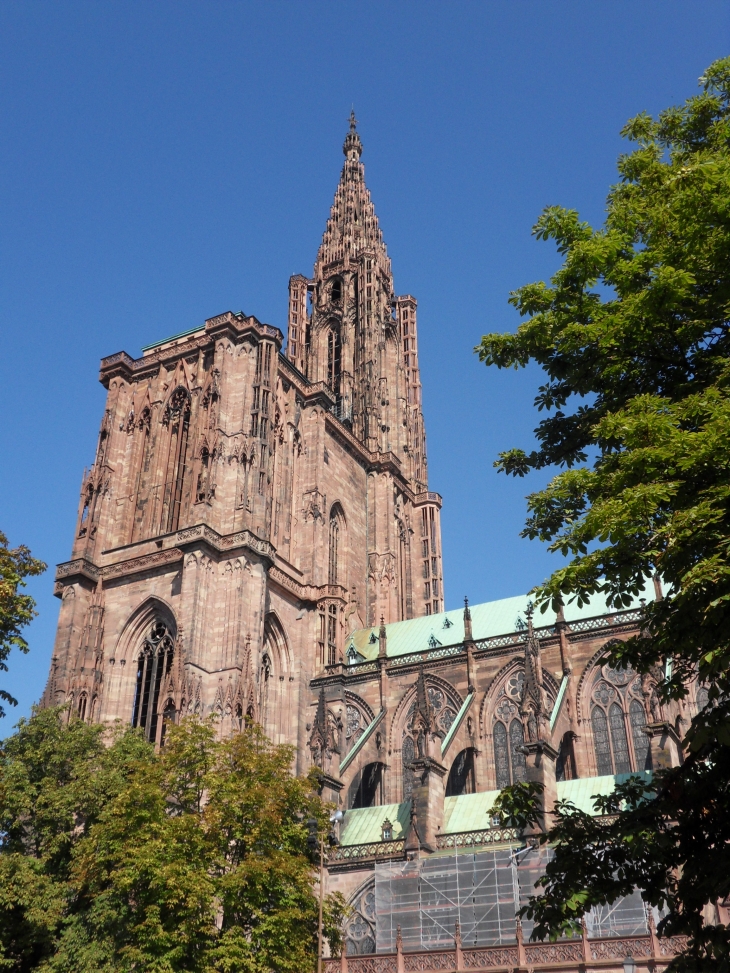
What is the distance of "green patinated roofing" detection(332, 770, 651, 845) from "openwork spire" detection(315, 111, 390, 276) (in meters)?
36.2

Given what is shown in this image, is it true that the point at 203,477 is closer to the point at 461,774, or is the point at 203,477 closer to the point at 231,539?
the point at 231,539

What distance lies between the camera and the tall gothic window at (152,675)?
38656 millimetres

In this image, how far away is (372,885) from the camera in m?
31.9

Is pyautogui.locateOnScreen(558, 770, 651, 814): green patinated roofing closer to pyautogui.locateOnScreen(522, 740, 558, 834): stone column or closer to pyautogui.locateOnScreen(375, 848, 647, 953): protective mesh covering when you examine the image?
pyautogui.locateOnScreen(522, 740, 558, 834): stone column

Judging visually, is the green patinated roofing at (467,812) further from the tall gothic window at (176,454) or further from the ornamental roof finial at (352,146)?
the ornamental roof finial at (352,146)

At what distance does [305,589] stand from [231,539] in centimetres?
581

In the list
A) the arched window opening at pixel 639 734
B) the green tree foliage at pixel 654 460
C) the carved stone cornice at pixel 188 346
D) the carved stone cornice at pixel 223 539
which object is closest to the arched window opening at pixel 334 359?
the carved stone cornice at pixel 188 346

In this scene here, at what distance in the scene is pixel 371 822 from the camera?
3525 centimetres

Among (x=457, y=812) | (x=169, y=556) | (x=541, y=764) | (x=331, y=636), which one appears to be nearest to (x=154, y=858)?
(x=541, y=764)

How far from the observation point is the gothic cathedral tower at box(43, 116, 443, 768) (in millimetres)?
38000

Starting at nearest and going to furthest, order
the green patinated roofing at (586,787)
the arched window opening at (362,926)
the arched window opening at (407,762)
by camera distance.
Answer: the arched window opening at (362,926), the green patinated roofing at (586,787), the arched window opening at (407,762)

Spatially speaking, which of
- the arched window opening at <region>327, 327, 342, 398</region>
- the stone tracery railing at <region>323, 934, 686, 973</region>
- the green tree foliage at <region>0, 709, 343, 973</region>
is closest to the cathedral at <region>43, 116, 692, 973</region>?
the stone tracery railing at <region>323, 934, 686, 973</region>

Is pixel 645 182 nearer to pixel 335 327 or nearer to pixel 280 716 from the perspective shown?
pixel 280 716

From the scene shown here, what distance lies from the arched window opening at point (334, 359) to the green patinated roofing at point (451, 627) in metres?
15.9
